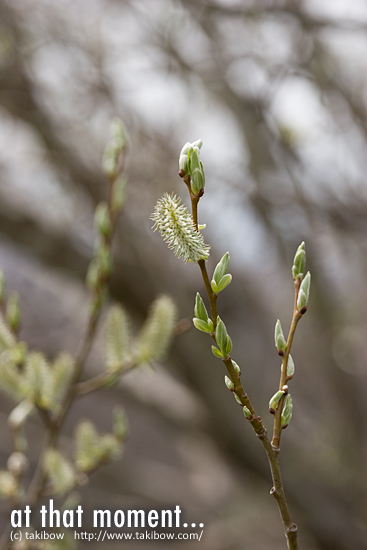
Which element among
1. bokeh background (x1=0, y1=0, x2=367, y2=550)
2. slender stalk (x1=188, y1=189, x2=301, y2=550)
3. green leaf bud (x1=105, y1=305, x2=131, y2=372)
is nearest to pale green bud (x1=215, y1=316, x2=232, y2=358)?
slender stalk (x1=188, y1=189, x2=301, y2=550)

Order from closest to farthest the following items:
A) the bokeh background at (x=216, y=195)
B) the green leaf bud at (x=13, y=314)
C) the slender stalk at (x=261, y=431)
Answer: the slender stalk at (x=261, y=431) < the green leaf bud at (x=13, y=314) < the bokeh background at (x=216, y=195)

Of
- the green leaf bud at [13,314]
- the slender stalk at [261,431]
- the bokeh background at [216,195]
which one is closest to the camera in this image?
the slender stalk at [261,431]

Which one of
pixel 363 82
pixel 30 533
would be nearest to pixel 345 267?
pixel 363 82

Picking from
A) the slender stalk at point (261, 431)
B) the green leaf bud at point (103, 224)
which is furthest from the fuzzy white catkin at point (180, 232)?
the green leaf bud at point (103, 224)

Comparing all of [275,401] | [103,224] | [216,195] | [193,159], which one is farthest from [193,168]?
[216,195]

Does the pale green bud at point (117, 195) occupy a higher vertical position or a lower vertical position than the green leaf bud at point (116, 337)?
higher

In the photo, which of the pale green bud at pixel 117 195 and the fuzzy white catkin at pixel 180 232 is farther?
the pale green bud at pixel 117 195

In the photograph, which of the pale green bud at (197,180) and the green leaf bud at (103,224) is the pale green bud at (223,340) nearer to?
the pale green bud at (197,180)

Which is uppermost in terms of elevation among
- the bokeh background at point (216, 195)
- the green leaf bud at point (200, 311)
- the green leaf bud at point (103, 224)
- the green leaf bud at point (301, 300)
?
the bokeh background at point (216, 195)
